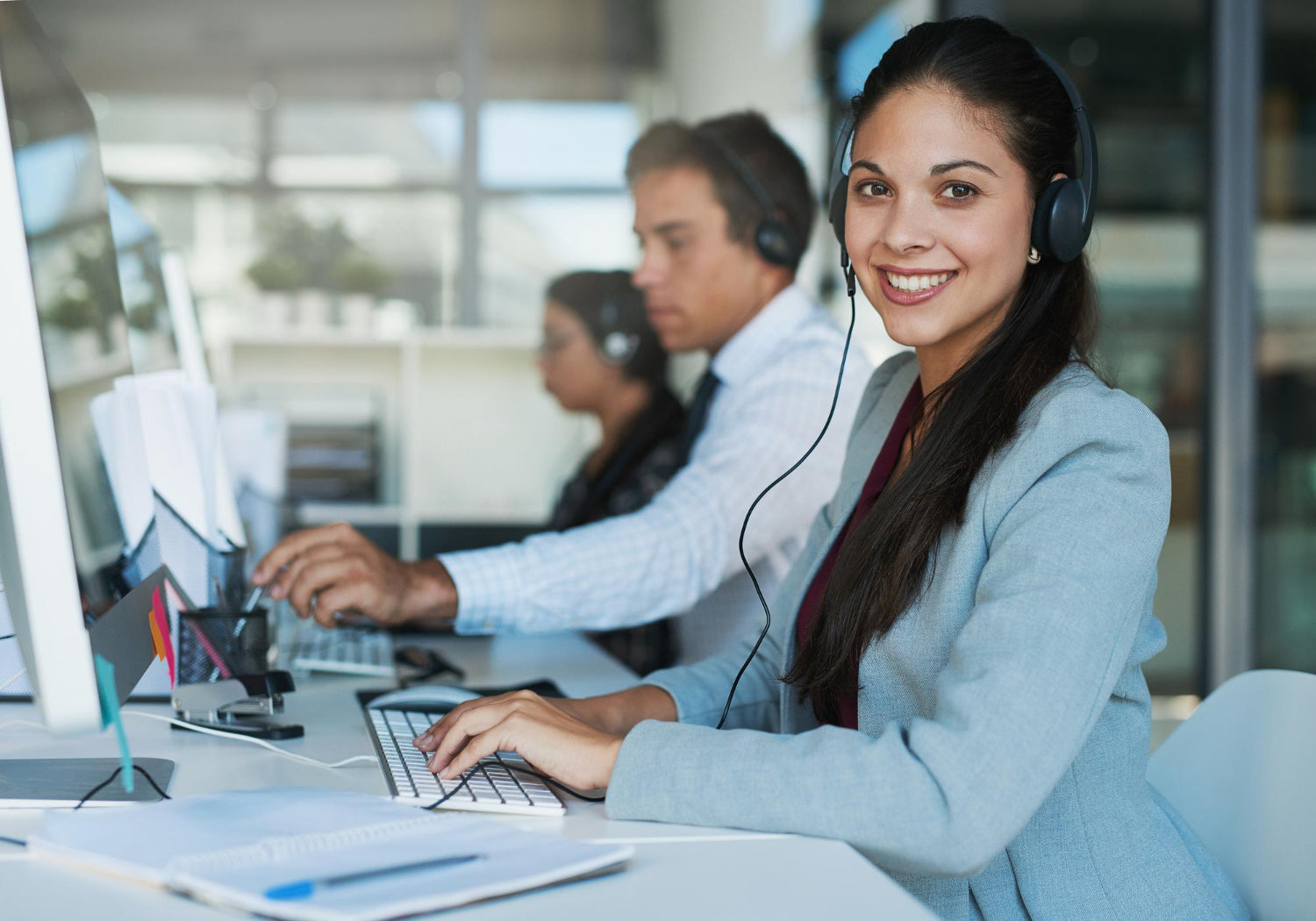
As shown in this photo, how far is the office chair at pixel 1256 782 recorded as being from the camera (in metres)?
1.00

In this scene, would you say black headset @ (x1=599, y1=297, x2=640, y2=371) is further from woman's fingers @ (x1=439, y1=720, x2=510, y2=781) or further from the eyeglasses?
woman's fingers @ (x1=439, y1=720, x2=510, y2=781)

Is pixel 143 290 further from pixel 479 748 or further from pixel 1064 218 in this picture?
pixel 1064 218

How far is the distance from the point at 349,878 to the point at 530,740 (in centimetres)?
25

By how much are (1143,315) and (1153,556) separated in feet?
8.68

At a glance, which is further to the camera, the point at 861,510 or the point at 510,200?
the point at 510,200

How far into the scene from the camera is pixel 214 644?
52.2 inches

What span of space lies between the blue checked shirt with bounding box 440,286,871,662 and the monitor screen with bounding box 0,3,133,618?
0.56m

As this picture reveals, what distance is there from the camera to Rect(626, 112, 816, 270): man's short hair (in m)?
2.13

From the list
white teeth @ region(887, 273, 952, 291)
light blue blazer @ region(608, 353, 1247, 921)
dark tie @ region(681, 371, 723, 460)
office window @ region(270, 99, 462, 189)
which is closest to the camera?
light blue blazer @ region(608, 353, 1247, 921)

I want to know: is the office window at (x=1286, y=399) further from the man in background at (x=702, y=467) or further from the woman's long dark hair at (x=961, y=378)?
the woman's long dark hair at (x=961, y=378)

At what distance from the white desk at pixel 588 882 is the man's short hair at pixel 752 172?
127 centimetres

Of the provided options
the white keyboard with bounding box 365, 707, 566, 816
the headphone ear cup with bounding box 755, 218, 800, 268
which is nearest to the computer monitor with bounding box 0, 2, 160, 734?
the white keyboard with bounding box 365, 707, 566, 816

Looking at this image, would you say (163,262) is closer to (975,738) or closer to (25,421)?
(25,421)

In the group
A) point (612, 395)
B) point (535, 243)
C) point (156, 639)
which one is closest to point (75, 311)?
point (156, 639)
